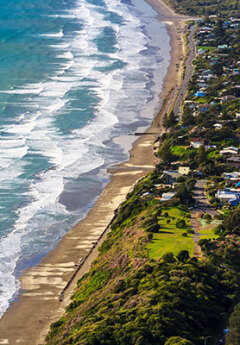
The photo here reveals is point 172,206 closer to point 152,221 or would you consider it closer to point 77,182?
point 152,221

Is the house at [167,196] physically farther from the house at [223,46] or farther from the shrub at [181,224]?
the house at [223,46]

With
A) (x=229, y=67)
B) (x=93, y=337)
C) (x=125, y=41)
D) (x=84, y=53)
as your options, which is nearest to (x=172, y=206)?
(x=93, y=337)

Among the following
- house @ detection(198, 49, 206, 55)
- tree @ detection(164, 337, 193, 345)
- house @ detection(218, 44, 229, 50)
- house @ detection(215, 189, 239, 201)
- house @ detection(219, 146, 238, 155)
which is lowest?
house @ detection(198, 49, 206, 55)

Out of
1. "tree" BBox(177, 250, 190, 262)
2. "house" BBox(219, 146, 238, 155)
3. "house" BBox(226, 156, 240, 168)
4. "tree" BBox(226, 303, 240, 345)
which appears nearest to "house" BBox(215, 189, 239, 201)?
"house" BBox(226, 156, 240, 168)

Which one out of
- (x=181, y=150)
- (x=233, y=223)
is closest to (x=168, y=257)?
(x=233, y=223)

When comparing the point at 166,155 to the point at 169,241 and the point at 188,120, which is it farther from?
the point at 169,241

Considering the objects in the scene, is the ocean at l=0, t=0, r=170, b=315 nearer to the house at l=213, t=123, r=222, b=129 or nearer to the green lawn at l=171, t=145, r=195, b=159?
the green lawn at l=171, t=145, r=195, b=159
